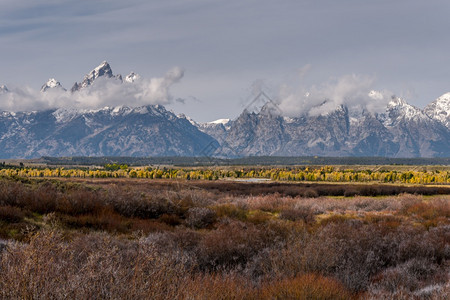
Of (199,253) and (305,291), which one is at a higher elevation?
(305,291)

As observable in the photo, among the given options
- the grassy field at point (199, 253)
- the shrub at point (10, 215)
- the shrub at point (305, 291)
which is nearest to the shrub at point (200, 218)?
the grassy field at point (199, 253)

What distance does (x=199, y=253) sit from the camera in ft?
35.6

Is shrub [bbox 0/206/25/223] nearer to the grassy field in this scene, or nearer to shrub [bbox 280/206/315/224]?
the grassy field

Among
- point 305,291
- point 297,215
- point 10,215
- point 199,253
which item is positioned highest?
point 305,291

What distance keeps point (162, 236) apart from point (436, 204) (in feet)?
73.2

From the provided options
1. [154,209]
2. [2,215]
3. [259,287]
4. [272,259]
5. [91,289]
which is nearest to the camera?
[91,289]

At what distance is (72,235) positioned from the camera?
42.0 feet

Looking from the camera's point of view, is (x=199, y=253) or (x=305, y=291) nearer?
(x=305, y=291)

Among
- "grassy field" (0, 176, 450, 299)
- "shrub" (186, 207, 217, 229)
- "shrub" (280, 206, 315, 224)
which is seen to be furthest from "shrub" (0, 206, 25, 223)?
"shrub" (280, 206, 315, 224)

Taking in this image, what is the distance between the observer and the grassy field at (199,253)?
4.73 m

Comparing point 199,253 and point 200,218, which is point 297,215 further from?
point 199,253

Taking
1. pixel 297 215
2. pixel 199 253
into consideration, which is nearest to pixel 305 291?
pixel 199 253

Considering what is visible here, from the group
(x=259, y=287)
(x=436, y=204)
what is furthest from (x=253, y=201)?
(x=259, y=287)

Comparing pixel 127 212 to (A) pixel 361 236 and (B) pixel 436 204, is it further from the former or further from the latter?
(B) pixel 436 204
